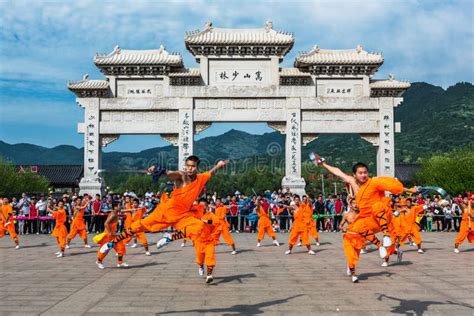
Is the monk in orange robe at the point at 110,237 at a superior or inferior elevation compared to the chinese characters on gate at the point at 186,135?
inferior

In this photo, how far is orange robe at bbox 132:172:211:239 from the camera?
6777mm

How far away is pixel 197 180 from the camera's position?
22.7 ft

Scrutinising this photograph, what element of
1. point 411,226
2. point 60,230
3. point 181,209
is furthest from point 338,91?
point 181,209

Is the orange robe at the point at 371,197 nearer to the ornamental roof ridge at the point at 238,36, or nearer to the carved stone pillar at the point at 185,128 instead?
the carved stone pillar at the point at 185,128

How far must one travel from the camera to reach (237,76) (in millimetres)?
26609

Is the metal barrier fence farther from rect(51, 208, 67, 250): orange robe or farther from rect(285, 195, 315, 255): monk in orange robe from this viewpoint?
rect(285, 195, 315, 255): monk in orange robe

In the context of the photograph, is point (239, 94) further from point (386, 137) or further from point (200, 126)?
point (386, 137)

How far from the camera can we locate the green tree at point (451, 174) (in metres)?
33.4

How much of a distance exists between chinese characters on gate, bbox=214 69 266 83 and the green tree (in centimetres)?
1593

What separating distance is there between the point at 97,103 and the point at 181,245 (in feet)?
47.2

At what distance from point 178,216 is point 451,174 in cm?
3161

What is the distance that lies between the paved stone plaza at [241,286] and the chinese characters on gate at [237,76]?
16005mm

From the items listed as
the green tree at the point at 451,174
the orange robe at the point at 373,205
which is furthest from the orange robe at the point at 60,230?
the green tree at the point at 451,174

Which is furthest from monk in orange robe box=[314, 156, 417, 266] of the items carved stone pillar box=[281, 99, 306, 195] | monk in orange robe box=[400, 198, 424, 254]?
carved stone pillar box=[281, 99, 306, 195]
